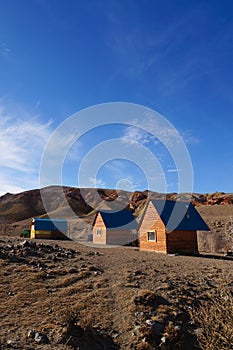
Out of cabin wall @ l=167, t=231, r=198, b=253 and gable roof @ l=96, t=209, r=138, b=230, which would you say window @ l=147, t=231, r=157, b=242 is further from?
gable roof @ l=96, t=209, r=138, b=230

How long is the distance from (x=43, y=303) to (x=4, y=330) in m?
2.09

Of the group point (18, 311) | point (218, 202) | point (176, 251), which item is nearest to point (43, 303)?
point (18, 311)

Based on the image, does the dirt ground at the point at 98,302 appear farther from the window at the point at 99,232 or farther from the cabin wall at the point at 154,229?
the window at the point at 99,232

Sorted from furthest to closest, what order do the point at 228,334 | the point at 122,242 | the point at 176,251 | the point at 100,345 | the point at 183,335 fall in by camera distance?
the point at 122,242 < the point at 176,251 < the point at 183,335 < the point at 100,345 < the point at 228,334

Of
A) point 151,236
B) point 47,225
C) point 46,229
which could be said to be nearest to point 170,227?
point 151,236

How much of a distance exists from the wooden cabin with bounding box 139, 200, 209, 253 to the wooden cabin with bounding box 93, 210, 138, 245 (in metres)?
8.74

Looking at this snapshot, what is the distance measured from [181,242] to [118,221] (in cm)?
1400

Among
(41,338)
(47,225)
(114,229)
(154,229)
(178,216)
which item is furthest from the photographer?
(47,225)

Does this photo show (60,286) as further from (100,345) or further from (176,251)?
(176,251)

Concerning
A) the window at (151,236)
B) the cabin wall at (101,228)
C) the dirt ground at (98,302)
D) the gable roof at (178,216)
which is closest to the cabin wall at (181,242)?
the gable roof at (178,216)

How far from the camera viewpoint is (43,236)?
147ft

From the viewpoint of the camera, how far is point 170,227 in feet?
88.0

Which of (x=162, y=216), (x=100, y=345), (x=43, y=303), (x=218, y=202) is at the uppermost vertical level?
(x=218, y=202)

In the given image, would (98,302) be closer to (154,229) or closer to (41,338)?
(41,338)
